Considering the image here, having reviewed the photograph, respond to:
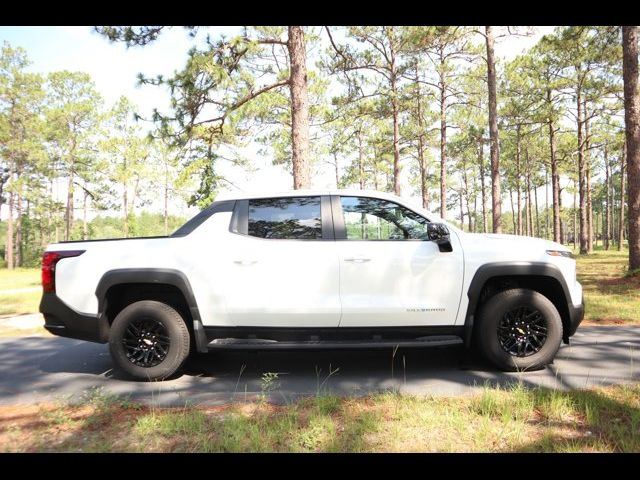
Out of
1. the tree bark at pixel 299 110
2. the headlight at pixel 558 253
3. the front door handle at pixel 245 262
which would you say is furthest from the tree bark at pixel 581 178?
the front door handle at pixel 245 262

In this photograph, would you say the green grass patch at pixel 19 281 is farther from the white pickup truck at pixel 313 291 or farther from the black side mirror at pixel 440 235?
the black side mirror at pixel 440 235

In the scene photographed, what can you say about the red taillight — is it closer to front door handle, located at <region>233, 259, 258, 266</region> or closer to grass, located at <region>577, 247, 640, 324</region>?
front door handle, located at <region>233, 259, 258, 266</region>

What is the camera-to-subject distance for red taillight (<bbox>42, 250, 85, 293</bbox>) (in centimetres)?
395

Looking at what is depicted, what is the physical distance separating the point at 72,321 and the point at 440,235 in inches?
147

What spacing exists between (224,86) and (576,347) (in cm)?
777

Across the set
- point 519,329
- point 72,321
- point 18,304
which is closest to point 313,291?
point 519,329

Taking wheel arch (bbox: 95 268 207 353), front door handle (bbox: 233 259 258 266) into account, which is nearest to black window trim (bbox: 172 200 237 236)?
wheel arch (bbox: 95 268 207 353)

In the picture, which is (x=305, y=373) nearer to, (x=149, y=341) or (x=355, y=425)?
(x=355, y=425)

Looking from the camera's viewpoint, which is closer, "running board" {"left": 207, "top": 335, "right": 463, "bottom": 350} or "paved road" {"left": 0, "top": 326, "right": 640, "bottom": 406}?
"paved road" {"left": 0, "top": 326, "right": 640, "bottom": 406}

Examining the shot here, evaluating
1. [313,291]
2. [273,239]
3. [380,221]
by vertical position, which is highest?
[380,221]

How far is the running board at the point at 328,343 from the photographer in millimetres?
3723

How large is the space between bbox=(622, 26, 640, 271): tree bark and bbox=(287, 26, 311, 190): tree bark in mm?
7785

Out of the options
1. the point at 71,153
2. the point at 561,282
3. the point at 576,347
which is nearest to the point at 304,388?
the point at 561,282

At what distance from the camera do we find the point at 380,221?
4.09 m
